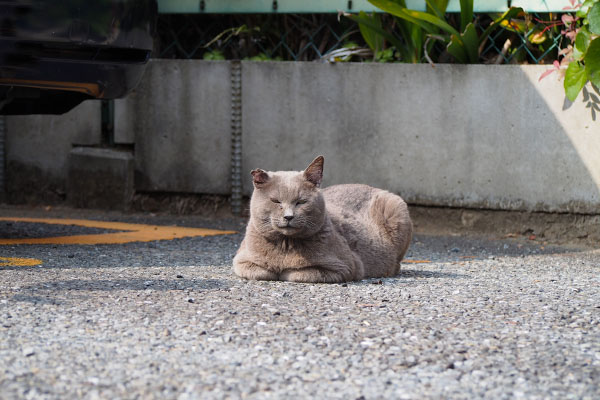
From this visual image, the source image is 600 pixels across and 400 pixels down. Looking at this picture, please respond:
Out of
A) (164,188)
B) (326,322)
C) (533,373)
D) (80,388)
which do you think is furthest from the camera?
(164,188)

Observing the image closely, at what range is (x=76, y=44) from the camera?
463 cm

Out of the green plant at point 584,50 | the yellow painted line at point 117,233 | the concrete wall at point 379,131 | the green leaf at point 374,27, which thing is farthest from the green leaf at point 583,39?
the yellow painted line at point 117,233

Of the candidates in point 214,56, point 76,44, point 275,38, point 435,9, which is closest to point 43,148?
point 214,56

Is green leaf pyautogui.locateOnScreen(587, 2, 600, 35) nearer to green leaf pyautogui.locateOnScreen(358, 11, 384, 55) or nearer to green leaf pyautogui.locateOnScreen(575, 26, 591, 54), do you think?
green leaf pyautogui.locateOnScreen(575, 26, 591, 54)

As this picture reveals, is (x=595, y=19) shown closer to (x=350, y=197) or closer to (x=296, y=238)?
(x=350, y=197)

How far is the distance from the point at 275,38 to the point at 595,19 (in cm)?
310

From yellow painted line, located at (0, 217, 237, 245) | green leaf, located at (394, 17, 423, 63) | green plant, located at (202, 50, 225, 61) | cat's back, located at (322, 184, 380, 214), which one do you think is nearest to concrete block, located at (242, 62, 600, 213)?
green leaf, located at (394, 17, 423, 63)

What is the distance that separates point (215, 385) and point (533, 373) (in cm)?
105

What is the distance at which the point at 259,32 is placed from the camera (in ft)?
25.4

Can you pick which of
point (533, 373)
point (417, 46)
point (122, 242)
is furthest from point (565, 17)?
point (533, 373)

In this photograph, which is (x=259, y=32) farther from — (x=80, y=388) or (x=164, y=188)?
(x=80, y=388)

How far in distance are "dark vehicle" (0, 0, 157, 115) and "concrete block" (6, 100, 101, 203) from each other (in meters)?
2.50

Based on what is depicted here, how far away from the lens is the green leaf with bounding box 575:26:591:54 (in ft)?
19.6

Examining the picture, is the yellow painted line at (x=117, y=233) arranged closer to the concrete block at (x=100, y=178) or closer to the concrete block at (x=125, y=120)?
the concrete block at (x=100, y=178)
